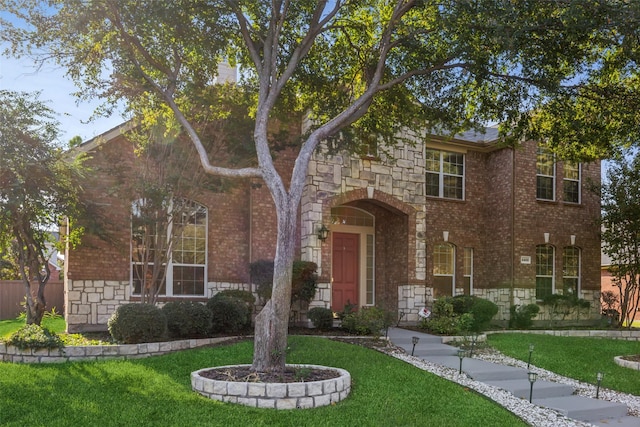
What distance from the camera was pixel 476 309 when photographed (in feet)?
49.4

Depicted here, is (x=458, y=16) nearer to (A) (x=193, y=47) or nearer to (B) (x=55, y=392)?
(A) (x=193, y=47)

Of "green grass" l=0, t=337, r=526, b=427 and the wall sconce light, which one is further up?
the wall sconce light

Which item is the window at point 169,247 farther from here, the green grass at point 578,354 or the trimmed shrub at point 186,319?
the green grass at point 578,354

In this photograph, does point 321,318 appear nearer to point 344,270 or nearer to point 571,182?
point 344,270

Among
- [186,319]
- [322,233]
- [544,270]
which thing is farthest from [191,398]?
[544,270]

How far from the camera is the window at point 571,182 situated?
19.7m

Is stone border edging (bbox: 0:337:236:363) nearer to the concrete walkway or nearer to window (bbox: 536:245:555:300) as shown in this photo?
the concrete walkway

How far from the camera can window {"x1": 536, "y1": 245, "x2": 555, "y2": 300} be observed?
19016mm

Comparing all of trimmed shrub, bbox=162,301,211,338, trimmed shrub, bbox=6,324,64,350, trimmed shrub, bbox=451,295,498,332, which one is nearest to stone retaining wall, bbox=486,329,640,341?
trimmed shrub, bbox=451,295,498,332

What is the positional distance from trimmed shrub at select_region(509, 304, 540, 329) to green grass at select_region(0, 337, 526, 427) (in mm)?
8312

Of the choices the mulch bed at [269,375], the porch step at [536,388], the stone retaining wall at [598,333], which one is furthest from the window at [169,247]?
the stone retaining wall at [598,333]

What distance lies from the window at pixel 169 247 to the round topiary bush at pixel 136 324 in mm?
1936

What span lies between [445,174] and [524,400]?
10.3 m

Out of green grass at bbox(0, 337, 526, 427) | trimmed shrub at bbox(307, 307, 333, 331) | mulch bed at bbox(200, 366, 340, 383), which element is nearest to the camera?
green grass at bbox(0, 337, 526, 427)
